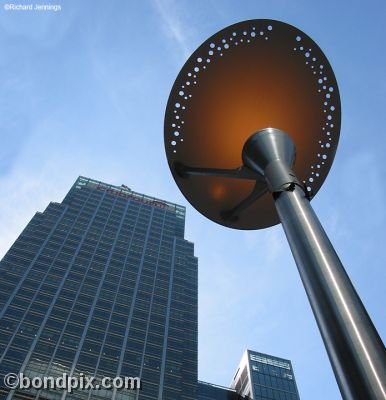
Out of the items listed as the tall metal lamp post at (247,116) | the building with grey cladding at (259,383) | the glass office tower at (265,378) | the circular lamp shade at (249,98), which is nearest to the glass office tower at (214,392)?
the building with grey cladding at (259,383)

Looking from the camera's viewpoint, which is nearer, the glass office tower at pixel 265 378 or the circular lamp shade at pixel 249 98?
the circular lamp shade at pixel 249 98

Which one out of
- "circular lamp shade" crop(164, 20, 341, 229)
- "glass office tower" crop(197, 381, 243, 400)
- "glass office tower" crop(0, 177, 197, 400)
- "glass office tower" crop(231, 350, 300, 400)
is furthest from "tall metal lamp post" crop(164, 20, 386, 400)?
"glass office tower" crop(197, 381, 243, 400)

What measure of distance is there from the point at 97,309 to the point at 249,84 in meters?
53.9

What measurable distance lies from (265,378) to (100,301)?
28955mm

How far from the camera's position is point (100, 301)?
179 feet

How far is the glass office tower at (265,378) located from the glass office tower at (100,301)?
1342cm

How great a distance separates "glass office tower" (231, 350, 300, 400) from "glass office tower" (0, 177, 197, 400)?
13420mm

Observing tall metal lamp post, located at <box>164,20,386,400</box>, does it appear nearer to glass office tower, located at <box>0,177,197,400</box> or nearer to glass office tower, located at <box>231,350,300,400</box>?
glass office tower, located at <box>0,177,197,400</box>

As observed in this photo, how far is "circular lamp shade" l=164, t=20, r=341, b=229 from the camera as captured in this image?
11.5 feet

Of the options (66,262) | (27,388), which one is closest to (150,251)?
(66,262)

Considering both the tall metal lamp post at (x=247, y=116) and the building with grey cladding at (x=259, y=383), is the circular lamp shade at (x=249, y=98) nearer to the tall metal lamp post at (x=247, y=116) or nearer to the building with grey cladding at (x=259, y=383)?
the tall metal lamp post at (x=247, y=116)

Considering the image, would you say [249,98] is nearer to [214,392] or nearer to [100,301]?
[100,301]

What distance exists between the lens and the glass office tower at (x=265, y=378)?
5775cm

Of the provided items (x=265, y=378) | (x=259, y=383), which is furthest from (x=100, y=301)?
(x=265, y=378)
